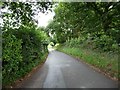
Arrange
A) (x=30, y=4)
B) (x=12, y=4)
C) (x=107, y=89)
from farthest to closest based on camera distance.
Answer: (x=30, y=4)
(x=12, y=4)
(x=107, y=89)

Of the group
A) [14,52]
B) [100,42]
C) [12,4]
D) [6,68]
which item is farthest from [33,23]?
[100,42]

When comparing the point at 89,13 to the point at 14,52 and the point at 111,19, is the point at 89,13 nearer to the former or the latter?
the point at 111,19

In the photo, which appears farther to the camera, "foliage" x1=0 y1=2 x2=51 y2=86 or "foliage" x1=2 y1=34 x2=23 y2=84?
"foliage" x1=0 y1=2 x2=51 y2=86

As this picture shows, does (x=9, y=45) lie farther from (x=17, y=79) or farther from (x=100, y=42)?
(x=100, y=42)

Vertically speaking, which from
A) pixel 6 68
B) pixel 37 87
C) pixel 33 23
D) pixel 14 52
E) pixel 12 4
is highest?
pixel 12 4

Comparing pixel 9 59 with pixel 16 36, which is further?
pixel 16 36

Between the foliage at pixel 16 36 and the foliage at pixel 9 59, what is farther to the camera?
the foliage at pixel 16 36

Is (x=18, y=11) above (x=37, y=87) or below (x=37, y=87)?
above

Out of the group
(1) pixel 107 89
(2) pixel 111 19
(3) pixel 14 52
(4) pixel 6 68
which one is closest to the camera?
(1) pixel 107 89

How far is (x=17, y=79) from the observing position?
10.1m

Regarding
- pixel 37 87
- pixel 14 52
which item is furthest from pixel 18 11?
pixel 37 87

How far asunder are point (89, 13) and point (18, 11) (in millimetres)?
7777

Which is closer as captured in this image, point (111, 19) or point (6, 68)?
point (6, 68)

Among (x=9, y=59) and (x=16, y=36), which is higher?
(x=16, y=36)
